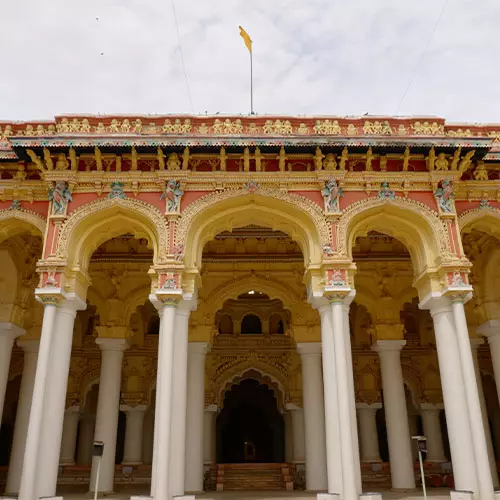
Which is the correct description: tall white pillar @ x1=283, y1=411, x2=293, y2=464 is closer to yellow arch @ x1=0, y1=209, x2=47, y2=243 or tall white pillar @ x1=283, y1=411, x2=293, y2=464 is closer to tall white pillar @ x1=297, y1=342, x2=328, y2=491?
tall white pillar @ x1=297, y1=342, x2=328, y2=491

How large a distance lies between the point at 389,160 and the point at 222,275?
5.68 m

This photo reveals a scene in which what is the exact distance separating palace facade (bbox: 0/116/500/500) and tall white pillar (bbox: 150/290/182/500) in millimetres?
29

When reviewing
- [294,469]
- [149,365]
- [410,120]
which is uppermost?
[410,120]

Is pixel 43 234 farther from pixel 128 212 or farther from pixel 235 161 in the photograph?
pixel 235 161

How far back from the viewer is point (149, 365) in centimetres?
1727

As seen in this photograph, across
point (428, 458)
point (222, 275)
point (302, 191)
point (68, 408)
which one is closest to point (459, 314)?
point (302, 191)

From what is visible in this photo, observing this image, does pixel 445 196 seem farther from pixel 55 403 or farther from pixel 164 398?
pixel 55 403

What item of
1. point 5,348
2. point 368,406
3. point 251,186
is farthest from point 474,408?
point 5,348

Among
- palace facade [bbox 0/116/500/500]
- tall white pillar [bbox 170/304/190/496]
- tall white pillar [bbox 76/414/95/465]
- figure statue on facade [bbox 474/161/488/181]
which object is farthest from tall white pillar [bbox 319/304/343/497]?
tall white pillar [bbox 76/414/95/465]

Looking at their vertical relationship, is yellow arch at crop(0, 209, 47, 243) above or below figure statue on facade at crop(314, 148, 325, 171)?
below

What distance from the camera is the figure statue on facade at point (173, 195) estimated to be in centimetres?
1122

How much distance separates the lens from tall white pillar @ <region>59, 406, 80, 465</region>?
52.7 feet

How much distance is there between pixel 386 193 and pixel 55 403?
7.84 m

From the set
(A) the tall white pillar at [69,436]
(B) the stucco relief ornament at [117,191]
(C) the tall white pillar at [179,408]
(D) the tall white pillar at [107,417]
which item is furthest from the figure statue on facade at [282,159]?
(A) the tall white pillar at [69,436]
